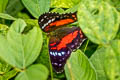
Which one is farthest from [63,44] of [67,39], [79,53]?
[79,53]

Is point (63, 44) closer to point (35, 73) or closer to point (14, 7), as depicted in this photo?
point (35, 73)

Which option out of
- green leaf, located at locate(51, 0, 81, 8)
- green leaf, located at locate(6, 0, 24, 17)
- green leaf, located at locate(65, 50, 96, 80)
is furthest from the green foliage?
green leaf, located at locate(6, 0, 24, 17)

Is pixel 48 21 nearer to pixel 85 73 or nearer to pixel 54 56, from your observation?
pixel 54 56

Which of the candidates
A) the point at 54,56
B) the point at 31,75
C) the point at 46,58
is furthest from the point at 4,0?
the point at 31,75

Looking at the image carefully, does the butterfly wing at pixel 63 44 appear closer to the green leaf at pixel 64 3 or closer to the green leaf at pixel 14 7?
the green leaf at pixel 64 3

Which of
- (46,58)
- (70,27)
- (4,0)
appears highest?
(4,0)

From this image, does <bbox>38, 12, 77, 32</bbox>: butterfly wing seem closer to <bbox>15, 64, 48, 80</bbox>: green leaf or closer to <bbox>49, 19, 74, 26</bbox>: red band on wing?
Result: <bbox>49, 19, 74, 26</bbox>: red band on wing
